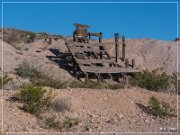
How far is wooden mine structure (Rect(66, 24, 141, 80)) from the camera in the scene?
21.5m

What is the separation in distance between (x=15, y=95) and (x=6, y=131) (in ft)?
9.02

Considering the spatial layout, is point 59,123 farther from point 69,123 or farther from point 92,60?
point 92,60

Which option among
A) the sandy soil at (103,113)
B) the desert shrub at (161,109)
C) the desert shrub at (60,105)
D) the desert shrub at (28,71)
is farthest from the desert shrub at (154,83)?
the desert shrub at (60,105)

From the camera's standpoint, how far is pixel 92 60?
22.2 meters

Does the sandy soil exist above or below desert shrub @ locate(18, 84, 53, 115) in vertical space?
below

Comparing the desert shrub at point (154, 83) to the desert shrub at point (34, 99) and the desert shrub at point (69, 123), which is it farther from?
the desert shrub at point (69, 123)

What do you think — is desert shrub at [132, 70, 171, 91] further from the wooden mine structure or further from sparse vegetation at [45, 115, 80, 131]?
sparse vegetation at [45, 115, 80, 131]

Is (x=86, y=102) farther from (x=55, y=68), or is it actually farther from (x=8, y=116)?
(x=55, y=68)

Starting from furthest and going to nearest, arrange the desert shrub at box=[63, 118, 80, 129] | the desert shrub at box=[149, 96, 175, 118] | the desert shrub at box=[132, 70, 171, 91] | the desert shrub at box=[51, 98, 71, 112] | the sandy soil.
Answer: the desert shrub at box=[132, 70, 171, 91], the desert shrub at box=[149, 96, 175, 118], the desert shrub at box=[51, 98, 71, 112], the sandy soil, the desert shrub at box=[63, 118, 80, 129]

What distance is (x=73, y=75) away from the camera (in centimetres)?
2173

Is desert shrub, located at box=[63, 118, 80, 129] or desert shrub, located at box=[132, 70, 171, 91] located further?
desert shrub, located at box=[132, 70, 171, 91]

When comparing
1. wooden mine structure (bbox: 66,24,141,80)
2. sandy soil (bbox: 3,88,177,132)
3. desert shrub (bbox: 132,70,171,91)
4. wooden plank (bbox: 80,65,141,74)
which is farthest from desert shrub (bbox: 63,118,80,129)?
wooden plank (bbox: 80,65,141,74)

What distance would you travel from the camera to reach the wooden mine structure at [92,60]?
21547 millimetres

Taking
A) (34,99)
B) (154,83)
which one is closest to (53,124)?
(34,99)
